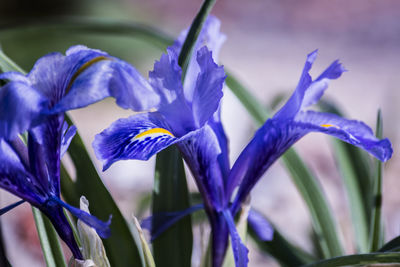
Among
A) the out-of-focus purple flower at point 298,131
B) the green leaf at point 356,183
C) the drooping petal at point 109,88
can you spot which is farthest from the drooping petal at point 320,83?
the green leaf at point 356,183

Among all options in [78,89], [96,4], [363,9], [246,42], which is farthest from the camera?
[363,9]

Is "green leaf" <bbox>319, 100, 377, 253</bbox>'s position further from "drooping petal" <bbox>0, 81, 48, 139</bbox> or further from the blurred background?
"drooping petal" <bbox>0, 81, 48, 139</bbox>

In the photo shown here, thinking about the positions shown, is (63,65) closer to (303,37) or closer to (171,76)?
(171,76)

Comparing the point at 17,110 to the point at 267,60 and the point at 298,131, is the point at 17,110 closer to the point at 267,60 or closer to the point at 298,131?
the point at 298,131

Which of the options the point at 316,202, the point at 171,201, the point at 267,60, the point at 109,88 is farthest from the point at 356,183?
the point at 267,60

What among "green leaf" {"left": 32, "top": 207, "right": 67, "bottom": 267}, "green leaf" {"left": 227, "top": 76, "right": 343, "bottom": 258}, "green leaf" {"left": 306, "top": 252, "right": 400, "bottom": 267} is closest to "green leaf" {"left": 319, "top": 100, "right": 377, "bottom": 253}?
"green leaf" {"left": 227, "top": 76, "right": 343, "bottom": 258}

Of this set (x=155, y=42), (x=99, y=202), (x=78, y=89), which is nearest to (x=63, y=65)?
(x=78, y=89)
